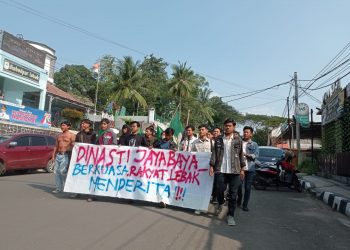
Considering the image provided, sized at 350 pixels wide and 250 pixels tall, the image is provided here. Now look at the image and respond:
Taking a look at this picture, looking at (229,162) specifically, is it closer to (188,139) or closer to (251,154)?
(251,154)

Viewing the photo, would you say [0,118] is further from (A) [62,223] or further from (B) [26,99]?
(A) [62,223]

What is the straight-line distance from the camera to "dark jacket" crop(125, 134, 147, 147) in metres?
9.39

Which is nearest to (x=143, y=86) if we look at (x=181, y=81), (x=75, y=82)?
(x=181, y=81)

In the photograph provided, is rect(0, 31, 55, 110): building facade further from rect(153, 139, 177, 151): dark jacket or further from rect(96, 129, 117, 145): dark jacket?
rect(153, 139, 177, 151): dark jacket

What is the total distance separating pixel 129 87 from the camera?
150ft

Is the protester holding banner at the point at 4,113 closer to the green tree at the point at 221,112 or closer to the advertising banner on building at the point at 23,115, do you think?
the advertising banner on building at the point at 23,115

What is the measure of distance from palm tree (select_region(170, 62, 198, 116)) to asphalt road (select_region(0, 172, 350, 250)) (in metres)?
44.0

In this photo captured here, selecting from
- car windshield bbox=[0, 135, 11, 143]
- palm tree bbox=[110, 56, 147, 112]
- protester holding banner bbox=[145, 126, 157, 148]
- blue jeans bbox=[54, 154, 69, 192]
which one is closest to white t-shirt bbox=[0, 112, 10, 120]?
car windshield bbox=[0, 135, 11, 143]

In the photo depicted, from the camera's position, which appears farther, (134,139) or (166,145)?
(134,139)

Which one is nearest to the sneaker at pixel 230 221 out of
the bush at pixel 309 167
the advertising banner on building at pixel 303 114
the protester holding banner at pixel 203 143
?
the protester holding banner at pixel 203 143

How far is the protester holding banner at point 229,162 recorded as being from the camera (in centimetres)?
723

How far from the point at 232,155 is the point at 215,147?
1.19 ft

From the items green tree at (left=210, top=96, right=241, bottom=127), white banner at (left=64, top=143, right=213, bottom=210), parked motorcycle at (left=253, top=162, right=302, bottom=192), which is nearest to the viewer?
white banner at (left=64, top=143, right=213, bottom=210)

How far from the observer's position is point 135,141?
938 cm
